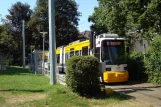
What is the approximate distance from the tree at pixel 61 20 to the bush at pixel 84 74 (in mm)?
41994

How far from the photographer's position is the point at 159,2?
19.5 m

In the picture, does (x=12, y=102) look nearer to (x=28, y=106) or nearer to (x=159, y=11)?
(x=28, y=106)

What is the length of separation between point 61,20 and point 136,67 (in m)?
36.6

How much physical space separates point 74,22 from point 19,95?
4462 cm

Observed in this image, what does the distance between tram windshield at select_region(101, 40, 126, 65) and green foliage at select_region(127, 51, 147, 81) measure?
5.78ft

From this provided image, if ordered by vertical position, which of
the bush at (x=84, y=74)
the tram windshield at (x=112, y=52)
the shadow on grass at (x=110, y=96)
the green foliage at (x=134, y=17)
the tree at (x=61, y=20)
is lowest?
the shadow on grass at (x=110, y=96)

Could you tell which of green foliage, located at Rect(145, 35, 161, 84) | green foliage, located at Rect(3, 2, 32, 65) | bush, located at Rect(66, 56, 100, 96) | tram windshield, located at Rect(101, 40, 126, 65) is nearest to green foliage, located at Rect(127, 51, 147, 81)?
green foliage, located at Rect(145, 35, 161, 84)

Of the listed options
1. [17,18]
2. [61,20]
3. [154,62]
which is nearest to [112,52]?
[154,62]

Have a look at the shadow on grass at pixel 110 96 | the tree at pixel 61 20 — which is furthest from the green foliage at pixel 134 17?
the tree at pixel 61 20

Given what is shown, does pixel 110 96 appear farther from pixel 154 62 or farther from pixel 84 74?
pixel 154 62

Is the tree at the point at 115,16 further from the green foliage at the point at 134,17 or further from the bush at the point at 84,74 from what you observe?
the bush at the point at 84,74

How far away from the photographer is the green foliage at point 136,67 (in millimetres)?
20841

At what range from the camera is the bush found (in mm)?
13305

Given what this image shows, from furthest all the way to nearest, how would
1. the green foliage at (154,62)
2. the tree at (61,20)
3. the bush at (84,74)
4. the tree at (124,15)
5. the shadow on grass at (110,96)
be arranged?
the tree at (61,20)
the tree at (124,15)
the green foliage at (154,62)
the bush at (84,74)
the shadow on grass at (110,96)
